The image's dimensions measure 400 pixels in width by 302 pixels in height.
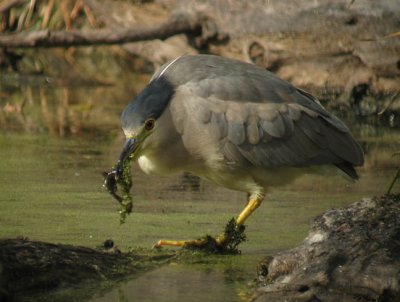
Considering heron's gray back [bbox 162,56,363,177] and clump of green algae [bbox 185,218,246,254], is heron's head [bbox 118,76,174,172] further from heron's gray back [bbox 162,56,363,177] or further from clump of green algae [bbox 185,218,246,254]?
clump of green algae [bbox 185,218,246,254]

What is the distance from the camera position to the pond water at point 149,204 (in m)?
5.98

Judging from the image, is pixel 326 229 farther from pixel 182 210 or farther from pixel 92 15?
pixel 92 15

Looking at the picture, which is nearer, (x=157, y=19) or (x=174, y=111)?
(x=174, y=111)

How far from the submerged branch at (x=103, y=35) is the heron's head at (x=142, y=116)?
18.8 feet

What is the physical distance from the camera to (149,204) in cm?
788

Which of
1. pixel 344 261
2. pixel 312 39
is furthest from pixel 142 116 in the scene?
pixel 312 39

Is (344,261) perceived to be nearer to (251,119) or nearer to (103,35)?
(251,119)

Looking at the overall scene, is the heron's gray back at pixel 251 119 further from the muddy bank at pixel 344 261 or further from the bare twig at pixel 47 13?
the bare twig at pixel 47 13

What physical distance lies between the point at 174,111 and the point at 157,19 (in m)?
6.83

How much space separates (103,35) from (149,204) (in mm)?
5209

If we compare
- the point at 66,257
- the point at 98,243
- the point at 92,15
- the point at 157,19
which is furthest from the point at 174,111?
the point at 92,15

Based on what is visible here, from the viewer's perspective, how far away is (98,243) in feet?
21.8

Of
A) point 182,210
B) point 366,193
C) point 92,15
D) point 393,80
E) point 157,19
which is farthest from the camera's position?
point 92,15

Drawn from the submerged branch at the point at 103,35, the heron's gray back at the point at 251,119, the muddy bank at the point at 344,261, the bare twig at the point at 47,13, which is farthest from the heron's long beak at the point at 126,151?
the bare twig at the point at 47,13
